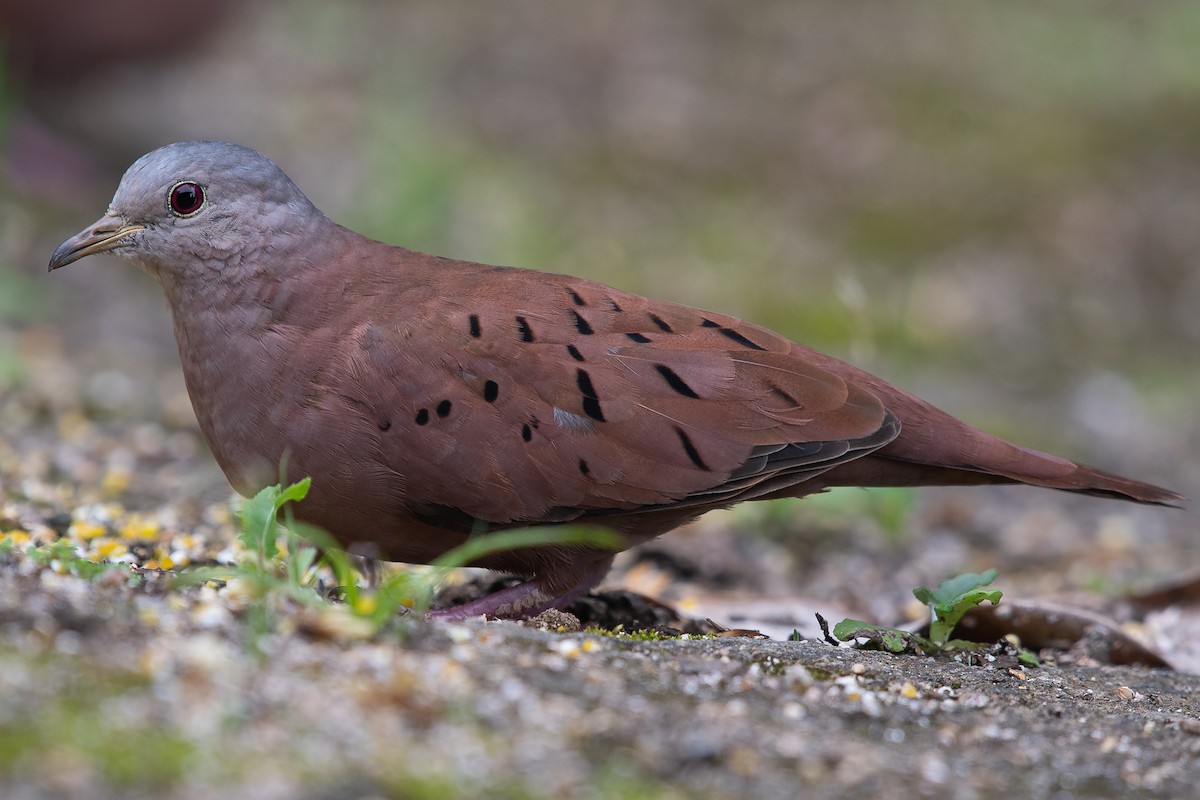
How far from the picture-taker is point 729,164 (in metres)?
11.6

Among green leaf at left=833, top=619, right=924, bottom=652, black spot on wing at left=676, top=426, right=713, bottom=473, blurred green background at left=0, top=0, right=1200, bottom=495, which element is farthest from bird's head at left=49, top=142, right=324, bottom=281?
blurred green background at left=0, top=0, right=1200, bottom=495

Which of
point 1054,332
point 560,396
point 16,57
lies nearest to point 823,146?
point 1054,332

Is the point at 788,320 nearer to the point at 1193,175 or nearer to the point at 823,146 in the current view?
the point at 823,146

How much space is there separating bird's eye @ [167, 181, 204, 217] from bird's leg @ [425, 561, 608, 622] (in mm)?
1442

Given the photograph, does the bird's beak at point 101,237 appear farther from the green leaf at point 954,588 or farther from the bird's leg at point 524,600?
the green leaf at point 954,588

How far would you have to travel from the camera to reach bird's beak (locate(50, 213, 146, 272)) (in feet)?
13.9

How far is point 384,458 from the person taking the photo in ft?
12.7

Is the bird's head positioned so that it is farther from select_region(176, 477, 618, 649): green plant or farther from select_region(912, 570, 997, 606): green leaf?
select_region(912, 570, 997, 606): green leaf

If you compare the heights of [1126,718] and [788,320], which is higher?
[788,320]

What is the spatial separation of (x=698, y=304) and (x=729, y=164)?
256 centimetres

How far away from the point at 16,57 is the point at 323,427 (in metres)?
7.21

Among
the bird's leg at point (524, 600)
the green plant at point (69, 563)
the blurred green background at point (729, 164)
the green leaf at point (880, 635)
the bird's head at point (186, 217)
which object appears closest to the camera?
the green plant at point (69, 563)

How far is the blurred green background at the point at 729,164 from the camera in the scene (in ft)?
28.8

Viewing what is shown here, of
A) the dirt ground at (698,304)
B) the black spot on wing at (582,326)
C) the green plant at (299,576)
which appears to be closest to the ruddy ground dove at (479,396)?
the black spot on wing at (582,326)
